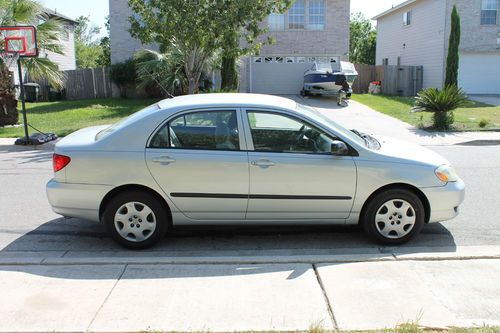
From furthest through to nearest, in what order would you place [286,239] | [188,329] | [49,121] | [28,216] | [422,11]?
[422,11] < [49,121] < [28,216] < [286,239] < [188,329]

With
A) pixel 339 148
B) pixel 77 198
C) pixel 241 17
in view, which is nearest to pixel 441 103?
pixel 241 17

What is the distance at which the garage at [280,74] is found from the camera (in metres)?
27.5

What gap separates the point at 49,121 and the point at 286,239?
14.6m

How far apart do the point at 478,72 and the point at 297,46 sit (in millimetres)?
9887

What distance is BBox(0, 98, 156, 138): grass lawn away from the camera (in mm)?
15984

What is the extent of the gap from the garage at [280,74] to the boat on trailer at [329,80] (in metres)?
2.31

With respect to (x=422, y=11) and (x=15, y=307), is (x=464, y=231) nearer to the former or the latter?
(x=15, y=307)

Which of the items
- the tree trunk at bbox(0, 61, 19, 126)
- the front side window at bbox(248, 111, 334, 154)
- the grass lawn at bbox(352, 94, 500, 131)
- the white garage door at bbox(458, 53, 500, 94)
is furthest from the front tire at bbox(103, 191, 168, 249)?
the white garage door at bbox(458, 53, 500, 94)

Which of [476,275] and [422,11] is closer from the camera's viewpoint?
[476,275]

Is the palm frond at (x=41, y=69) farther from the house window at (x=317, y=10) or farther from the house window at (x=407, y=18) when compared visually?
the house window at (x=407, y=18)

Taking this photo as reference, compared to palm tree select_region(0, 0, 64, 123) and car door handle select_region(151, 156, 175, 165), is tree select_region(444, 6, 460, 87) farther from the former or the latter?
car door handle select_region(151, 156, 175, 165)

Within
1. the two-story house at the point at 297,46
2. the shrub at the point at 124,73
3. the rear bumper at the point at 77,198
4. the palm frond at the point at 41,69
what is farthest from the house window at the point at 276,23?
the rear bumper at the point at 77,198

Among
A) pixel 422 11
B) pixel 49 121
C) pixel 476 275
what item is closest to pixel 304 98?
pixel 422 11

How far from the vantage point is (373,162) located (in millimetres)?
5238
